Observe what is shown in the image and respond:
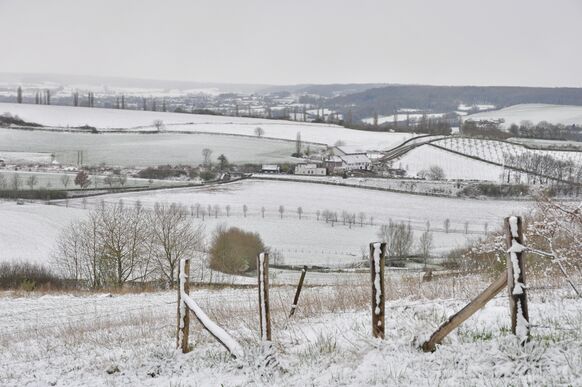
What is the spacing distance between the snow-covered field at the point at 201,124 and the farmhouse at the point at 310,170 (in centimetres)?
3153

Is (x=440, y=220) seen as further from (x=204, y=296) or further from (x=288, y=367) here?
(x=288, y=367)

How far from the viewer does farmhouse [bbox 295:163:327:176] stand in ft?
349

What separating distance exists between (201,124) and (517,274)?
A: 16664 cm

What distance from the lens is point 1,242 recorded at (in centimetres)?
5344

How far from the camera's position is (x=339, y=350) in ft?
21.8

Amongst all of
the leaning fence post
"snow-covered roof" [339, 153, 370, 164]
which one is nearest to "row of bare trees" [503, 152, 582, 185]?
"snow-covered roof" [339, 153, 370, 164]

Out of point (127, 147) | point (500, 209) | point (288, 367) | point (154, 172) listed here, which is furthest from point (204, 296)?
point (127, 147)

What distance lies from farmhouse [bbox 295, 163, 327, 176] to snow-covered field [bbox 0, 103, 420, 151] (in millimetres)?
31532

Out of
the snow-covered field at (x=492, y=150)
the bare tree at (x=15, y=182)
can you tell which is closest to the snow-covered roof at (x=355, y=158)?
the snow-covered field at (x=492, y=150)

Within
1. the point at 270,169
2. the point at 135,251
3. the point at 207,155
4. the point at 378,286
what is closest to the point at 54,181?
the point at 207,155

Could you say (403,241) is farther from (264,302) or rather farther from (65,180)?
(65,180)

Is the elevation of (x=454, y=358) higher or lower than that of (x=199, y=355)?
higher

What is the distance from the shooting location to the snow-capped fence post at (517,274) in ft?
17.7

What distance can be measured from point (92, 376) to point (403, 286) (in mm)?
6798
